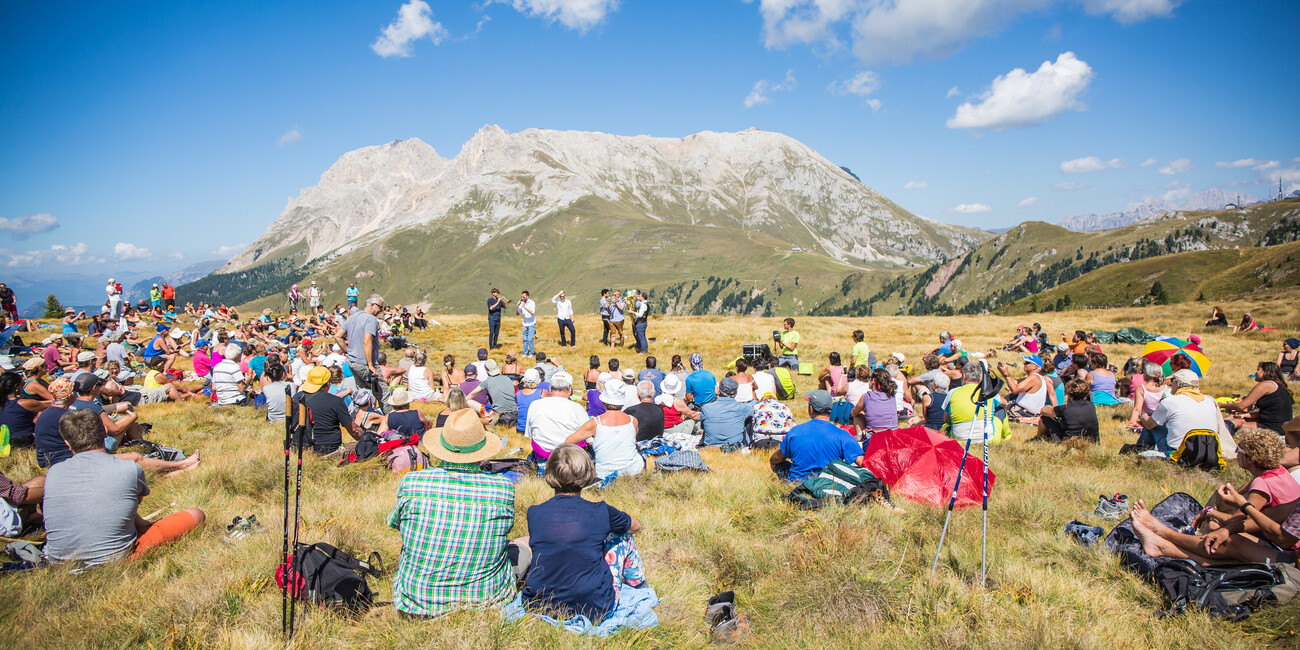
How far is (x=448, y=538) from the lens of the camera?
4.71m

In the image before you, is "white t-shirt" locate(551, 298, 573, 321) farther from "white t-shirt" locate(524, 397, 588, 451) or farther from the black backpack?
the black backpack

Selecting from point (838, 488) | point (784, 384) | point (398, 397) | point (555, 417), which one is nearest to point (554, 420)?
point (555, 417)

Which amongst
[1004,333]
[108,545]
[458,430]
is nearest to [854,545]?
[458,430]

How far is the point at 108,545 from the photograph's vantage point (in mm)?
5664

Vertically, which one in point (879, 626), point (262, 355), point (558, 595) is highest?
point (262, 355)

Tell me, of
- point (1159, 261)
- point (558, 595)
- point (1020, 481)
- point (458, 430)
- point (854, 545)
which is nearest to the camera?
point (558, 595)

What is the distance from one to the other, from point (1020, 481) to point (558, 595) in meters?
7.24

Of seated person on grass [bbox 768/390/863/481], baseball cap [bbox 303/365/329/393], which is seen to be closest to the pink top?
seated person on grass [bbox 768/390/863/481]

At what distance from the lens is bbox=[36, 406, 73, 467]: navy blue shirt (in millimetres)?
8430

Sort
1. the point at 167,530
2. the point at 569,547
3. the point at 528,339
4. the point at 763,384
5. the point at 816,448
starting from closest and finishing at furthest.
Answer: the point at 569,547
the point at 167,530
the point at 816,448
the point at 763,384
the point at 528,339

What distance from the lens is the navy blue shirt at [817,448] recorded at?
26.3 feet

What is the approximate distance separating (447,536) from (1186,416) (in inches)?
434

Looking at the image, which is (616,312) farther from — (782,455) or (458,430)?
(458,430)

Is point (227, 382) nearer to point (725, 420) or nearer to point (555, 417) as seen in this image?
point (555, 417)
